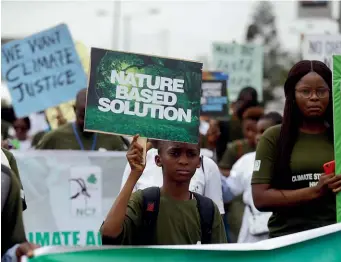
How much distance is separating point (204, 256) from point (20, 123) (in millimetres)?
9427

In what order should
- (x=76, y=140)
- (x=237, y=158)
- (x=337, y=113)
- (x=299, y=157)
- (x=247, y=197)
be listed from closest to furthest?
(x=337, y=113)
(x=299, y=157)
(x=247, y=197)
(x=76, y=140)
(x=237, y=158)

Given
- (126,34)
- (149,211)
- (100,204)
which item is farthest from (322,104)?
(126,34)

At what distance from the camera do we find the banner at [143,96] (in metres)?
5.03

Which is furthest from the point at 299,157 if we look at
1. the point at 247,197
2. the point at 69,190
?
the point at 69,190

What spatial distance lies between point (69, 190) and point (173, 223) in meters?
3.60

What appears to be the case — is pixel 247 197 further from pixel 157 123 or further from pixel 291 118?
pixel 157 123

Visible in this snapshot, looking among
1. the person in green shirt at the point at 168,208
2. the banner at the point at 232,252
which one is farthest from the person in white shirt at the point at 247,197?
the banner at the point at 232,252

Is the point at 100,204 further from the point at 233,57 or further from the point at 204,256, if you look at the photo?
the point at 233,57

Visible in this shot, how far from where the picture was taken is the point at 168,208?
501cm

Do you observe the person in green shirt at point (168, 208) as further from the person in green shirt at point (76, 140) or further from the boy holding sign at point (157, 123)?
the person in green shirt at point (76, 140)

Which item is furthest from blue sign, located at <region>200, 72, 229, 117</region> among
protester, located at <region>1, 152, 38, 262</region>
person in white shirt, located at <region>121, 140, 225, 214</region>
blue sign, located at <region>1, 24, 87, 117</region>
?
protester, located at <region>1, 152, 38, 262</region>

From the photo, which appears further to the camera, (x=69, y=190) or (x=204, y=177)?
(x=69, y=190)

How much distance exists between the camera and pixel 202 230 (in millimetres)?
5004

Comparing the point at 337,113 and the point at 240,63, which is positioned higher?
the point at 240,63
